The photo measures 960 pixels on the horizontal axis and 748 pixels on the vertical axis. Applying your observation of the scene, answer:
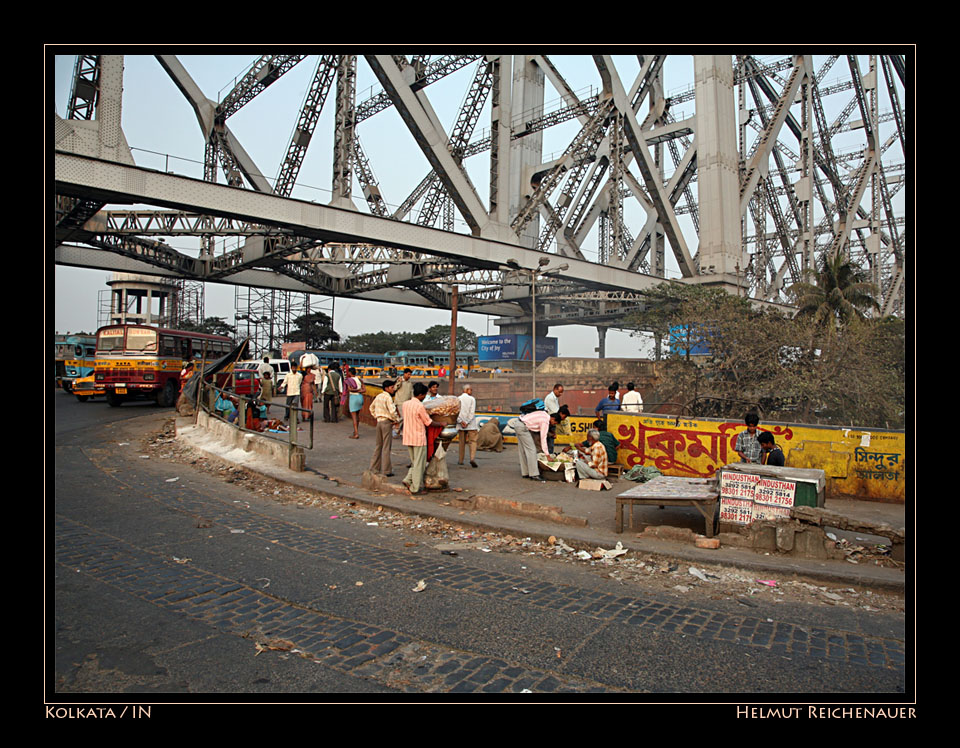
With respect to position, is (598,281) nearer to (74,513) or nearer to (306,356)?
(306,356)

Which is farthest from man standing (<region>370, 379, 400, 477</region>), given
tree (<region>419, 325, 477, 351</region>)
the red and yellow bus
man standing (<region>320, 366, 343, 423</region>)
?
tree (<region>419, 325, 477, 351</region>)

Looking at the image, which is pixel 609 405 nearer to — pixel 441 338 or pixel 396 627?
pixel 396 627

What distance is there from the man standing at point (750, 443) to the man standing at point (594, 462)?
7.20 ft

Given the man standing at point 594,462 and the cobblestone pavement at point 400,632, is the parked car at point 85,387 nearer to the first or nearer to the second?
the cobblestone pavement at point 400,632

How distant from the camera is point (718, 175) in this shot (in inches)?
1489

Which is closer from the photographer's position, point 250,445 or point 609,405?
point 250,445

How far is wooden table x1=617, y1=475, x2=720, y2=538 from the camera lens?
20.0 feet

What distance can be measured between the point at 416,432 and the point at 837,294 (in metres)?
29.0

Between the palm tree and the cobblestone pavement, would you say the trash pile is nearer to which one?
the cobblestone pavement

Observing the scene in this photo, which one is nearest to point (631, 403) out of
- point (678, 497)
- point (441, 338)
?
point (678, 497)
